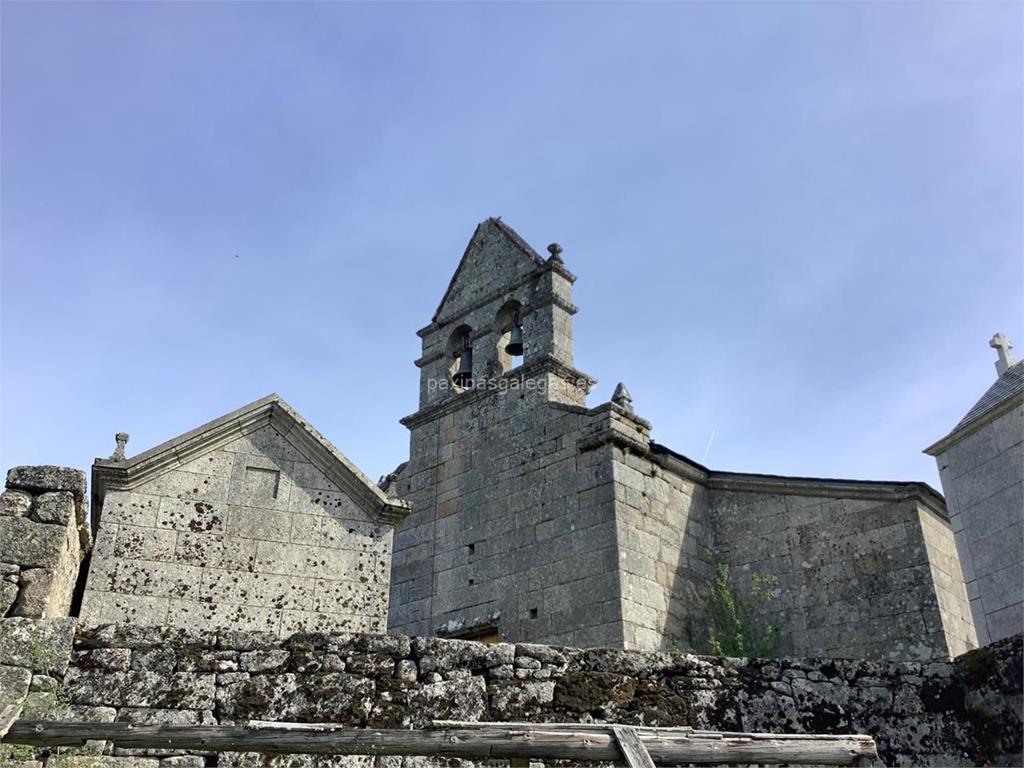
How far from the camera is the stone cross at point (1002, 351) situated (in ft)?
32.7

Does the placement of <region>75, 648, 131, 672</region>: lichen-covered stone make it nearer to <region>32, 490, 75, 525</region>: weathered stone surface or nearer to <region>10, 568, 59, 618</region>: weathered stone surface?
<region>10, 568, 59, 618</region>: weathered stone surface

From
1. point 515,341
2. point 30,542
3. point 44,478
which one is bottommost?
point 30,542

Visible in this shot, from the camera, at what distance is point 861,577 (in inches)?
420

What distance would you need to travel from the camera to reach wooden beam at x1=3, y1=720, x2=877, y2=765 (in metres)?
3.76

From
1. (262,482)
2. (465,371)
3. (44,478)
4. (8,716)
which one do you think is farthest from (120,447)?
(465,371)

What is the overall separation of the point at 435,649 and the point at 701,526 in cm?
764

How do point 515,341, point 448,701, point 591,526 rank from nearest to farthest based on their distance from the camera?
point 448,701 → point 591,526 → point 515,341

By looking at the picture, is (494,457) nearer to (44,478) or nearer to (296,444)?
(296,444)

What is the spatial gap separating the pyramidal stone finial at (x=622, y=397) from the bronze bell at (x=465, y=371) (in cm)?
273

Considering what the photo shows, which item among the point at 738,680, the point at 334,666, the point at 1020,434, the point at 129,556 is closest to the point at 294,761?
the point at 334,666

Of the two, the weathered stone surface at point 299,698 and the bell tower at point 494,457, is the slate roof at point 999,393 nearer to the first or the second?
the bell tower at point 494,457

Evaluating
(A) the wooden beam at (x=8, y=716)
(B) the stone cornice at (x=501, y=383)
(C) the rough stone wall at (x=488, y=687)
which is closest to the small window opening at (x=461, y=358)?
(B) the stone cornice at (x=501, y=383)

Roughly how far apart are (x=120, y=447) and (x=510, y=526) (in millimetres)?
5614

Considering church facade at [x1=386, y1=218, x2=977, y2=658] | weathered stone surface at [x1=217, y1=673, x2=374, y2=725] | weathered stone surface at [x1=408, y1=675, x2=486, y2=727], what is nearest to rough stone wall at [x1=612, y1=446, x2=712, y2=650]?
church facade at [x1=386, y1=218, x2=977, y2=658]
